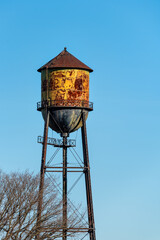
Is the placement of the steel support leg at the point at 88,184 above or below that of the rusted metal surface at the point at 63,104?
below

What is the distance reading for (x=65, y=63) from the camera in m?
55.9

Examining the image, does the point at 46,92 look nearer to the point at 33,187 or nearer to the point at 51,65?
the point at 51,65

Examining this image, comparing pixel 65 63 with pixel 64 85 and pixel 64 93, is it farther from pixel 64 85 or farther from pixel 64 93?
pixel 64 93

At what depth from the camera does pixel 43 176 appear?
5475cm

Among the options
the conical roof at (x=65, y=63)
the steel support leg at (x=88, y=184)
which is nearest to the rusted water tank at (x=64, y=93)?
the conical roof at (x=65, y=63)

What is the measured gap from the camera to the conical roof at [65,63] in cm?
5559

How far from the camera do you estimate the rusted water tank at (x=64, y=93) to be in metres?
55.5

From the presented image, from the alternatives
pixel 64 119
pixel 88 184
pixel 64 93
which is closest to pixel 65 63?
pixel 64 93

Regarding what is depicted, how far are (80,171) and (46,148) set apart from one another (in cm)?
276

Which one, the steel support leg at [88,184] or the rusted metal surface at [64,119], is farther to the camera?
the rusted metal surface at [64,119]

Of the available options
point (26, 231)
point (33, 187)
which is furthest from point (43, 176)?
point (26, 231)

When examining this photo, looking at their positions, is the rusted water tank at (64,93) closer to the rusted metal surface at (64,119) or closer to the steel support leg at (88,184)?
the rusted metal surface at (64,119)

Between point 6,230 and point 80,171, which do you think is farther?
point 80,171

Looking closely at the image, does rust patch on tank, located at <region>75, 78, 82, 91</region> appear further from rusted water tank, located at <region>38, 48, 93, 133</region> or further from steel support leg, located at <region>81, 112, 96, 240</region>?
steel support leg, located at <region>81, 112, 96, 240</region>
